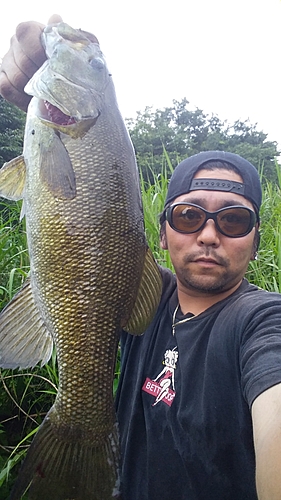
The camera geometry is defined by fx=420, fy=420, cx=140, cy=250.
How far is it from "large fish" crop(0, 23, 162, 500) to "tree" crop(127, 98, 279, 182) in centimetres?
2906

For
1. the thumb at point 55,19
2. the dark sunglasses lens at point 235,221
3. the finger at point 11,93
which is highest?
the thumb at point 55,19

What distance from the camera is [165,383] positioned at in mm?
1671

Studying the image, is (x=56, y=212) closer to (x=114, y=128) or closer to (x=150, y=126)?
(x=114, y=128)

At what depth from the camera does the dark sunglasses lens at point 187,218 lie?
5.74 ft

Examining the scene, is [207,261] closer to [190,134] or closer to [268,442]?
[268,442]

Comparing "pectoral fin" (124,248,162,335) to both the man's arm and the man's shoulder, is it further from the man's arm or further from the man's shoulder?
the man's arm

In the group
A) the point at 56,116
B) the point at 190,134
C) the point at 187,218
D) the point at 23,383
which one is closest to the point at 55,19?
the point at 56,116

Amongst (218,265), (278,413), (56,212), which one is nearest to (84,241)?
(56,212)

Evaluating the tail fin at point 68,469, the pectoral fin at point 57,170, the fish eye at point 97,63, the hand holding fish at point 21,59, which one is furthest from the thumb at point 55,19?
the tail fin at point 68,469

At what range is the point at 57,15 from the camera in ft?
5.75

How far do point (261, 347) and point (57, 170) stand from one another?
88 centimetres

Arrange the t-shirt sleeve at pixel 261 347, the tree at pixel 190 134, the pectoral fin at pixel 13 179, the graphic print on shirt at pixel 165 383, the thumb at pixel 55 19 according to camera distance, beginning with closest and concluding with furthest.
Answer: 1. the t-shirt sleeve at pixel 261 347
2. the pectoral fin at pixel 13 179
3. the graphic print on shirt at pixel 165 383
4. the thumb at pixel 55 19
5. the tree at pixel 190 134

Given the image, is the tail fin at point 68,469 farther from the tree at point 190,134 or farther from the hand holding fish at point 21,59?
the tree at point 190,134

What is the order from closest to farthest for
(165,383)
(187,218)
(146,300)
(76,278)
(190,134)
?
(76,278)
(146,300)
(165,383)
(187,218)
(190,134)
